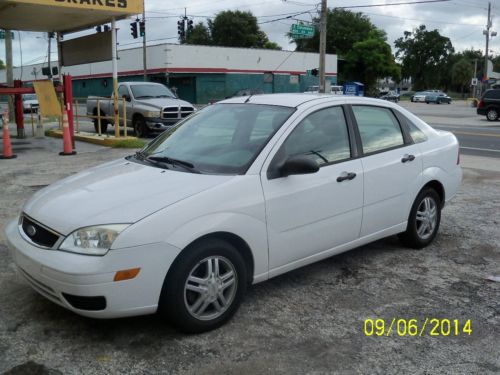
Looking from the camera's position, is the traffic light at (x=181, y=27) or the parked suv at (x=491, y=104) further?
the traffic light at (x=181, y=27)

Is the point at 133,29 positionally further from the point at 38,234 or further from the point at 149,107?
the point at 38,234

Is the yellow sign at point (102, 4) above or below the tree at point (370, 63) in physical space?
below

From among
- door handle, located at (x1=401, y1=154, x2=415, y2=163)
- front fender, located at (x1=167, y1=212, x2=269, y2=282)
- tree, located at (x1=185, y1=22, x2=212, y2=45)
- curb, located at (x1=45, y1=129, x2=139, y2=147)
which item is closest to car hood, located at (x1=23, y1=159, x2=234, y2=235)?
front fender, located at (x1=167, y1=212, x2=269, y2=282)

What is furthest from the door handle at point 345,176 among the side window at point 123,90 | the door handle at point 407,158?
the side window at point 123,90

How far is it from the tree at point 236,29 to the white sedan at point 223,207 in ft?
251

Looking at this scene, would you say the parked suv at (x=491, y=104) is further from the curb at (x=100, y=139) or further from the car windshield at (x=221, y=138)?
the car windshield at (x=221, y=138)

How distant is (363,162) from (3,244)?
3.73 metres

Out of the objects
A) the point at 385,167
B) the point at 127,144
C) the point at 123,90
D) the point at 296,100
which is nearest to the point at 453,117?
the point at 123,90

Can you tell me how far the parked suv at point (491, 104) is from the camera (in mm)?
26584

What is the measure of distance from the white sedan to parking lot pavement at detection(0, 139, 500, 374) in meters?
0.26

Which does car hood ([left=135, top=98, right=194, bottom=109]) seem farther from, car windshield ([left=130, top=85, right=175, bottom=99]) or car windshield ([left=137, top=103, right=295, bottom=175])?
car windshield ([left=137, top=103, right=295, bottom=175])

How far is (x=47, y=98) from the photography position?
518 inches

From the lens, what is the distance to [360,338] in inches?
141
